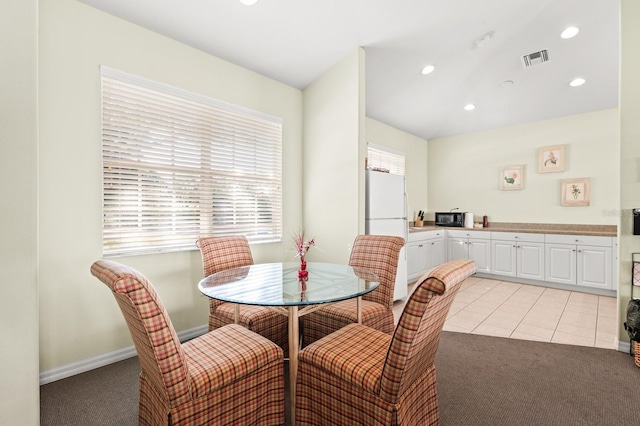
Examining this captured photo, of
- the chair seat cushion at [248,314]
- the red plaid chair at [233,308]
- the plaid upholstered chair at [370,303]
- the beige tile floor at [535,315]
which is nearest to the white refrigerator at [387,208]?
the beige tile floor at [535,315]

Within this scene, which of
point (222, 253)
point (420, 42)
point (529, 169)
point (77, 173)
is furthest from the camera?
point (529, 169)

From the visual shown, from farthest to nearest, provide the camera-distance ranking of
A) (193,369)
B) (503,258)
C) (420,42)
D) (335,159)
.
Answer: (503,258), (335,159), (420,42), (193,369)

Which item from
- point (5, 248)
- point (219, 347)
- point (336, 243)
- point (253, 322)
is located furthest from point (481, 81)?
point (5, 248)

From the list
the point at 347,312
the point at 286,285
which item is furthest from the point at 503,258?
the point at 286,285

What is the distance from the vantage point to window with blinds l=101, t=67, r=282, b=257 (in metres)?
2.48

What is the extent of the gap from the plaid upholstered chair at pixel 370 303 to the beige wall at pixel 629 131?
76.4 inches

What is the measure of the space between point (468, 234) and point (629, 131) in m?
3.03

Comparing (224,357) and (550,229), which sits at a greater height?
(550,229)

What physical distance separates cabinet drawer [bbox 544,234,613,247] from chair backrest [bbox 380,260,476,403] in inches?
167

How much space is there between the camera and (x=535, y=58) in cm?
370

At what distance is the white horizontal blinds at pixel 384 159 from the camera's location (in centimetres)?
508

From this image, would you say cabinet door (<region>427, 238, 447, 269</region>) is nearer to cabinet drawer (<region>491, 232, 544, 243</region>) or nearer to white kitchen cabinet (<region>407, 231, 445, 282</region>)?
white kitchen cabinet (<region>407, 231, 445, 282</region>)

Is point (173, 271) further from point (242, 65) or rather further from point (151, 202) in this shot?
point (242, 65)

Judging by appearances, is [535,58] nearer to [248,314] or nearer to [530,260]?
[530,260]
